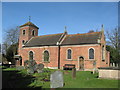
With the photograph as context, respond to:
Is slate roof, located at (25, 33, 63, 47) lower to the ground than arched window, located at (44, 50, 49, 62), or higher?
higher

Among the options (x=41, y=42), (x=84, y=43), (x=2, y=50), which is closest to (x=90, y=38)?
(x=84, y=43)

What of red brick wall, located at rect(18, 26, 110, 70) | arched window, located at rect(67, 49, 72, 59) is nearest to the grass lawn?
red brick wall, located at rect(18, 26, 110, 70)

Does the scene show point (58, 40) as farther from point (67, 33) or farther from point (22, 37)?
point (22, 37)

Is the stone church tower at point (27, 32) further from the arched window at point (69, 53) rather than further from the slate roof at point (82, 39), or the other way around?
the arched window at point (69, 53)

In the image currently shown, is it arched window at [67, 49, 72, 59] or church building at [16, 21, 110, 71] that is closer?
church building at [16, 21, 110, 71]

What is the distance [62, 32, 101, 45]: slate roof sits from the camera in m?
26.0

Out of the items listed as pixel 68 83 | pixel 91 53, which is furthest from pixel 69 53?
pixel 68 83

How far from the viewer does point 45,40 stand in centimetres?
3212

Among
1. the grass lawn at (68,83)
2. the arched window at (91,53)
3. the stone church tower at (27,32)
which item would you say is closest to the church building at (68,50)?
the arched window at (91,53)

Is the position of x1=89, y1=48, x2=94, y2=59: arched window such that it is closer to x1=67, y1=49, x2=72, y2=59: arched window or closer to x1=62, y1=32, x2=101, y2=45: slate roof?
x1=62, y1=32, x2=101, y2=45: slate roof

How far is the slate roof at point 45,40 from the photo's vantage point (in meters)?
→ 30.2

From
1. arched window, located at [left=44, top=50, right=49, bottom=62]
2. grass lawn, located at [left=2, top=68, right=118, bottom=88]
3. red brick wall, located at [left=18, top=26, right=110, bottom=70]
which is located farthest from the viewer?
arched window, located at [left=44, top=50, right=49, bottom=62]

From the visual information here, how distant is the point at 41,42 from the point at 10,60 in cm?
1976

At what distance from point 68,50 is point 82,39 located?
3.80 meters
